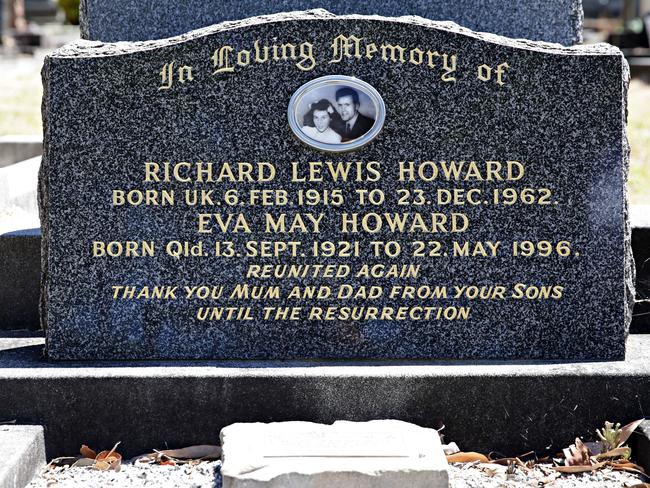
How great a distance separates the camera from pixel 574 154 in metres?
3.71

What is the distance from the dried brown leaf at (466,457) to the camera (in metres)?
3.50

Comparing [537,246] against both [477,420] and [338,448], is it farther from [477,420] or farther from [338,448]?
[338,448]

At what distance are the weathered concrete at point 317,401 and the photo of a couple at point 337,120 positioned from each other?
34.0 inches

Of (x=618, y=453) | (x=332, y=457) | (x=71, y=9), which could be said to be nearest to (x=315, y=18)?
(x=332, y=457)

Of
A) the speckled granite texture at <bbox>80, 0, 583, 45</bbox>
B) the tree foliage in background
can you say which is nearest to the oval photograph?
the speckled granite texture at <bbox>80, 0, 583, 45</bbox>

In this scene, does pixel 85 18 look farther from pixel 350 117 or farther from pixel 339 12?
pixel 350 117

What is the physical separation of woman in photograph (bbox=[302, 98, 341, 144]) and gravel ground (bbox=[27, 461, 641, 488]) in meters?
1.24

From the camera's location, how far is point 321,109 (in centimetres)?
369

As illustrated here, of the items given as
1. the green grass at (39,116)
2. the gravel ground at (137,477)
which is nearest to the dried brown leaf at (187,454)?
the gravel ground at (137,477)

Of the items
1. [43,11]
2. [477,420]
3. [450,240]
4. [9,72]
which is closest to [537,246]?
[450,240]

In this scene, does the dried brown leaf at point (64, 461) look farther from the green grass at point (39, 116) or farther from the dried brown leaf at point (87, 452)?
the green grass at point (39, 116)

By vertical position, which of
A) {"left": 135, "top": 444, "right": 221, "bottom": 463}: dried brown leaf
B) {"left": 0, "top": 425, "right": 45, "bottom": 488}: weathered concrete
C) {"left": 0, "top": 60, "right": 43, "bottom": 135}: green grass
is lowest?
{"left": 135, "top": 444, "right": 221, "bottom": 463}: dried brown leaf

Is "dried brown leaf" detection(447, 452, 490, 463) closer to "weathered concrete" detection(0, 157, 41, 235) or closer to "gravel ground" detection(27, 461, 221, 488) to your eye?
"gravel ground" detection(27, 461, 221, 488)

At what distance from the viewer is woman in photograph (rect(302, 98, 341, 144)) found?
368cm
